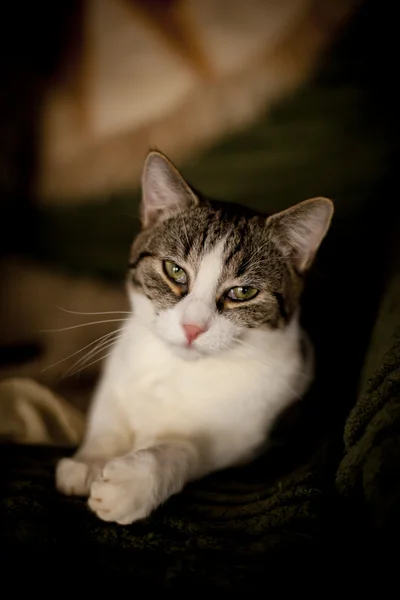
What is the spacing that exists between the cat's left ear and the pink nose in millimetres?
336

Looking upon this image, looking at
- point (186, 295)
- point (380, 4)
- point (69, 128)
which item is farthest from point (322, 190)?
point (69, 128)

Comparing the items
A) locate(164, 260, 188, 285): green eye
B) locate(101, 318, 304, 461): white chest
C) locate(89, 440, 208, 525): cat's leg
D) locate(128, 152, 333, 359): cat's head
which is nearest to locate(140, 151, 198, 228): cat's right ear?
locate(128, 152, 333, 359): cat's head

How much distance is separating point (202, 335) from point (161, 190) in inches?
16.7

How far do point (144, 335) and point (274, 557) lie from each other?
0.64 meters

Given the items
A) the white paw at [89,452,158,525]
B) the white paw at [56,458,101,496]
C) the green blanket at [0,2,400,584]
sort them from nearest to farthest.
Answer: the green blanket at [0,2,400,584], the white paw at [89,452,158,525], the white paw at [56,458,101,496]

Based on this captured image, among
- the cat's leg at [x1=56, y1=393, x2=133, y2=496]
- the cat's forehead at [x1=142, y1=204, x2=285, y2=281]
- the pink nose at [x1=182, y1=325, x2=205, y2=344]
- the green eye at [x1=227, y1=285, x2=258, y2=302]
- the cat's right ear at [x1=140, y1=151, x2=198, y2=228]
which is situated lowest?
the cat's leg at [x1=56, y1=393, x2=133, y2=496]

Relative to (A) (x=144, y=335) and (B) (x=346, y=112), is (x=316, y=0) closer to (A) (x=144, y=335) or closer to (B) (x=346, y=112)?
(B) (x=346, y=112)

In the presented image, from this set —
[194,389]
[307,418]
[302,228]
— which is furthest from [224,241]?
[307,418]

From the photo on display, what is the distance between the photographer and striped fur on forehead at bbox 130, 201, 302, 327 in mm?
1193

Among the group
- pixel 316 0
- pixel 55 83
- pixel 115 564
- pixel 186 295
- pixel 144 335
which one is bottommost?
pixel 115 564

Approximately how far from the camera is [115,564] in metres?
0.84

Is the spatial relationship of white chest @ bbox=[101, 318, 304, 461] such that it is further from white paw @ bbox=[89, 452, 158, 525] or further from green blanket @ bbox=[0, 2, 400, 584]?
white paw @ bbox=[89, 452, 158, 525]

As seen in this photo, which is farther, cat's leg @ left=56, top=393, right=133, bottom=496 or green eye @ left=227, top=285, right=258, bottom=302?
green eye @ left=227, top=285, right=258, bottom=302

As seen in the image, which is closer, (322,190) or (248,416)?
(248,416)
